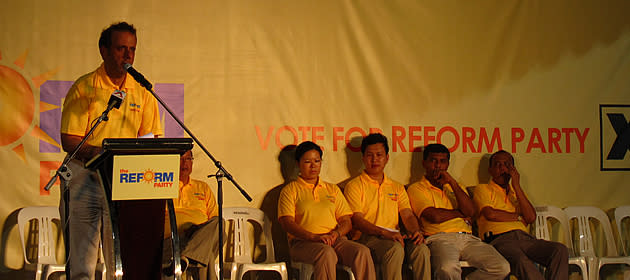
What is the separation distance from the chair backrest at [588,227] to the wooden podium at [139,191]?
Result: 161 inches

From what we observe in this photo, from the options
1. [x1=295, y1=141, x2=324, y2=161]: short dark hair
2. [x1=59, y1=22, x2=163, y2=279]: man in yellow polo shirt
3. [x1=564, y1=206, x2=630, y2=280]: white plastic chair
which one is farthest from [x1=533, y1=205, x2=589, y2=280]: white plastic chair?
[x1=59, y1=22, x2=163, y2=279]: man in yellow polo shirt

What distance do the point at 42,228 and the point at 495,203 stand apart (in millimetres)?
3733

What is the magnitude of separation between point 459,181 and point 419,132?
593 mm

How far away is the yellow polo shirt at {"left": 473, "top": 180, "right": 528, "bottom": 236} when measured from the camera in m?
4.96

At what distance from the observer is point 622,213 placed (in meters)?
5.45

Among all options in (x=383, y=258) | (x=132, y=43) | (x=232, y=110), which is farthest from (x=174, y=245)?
(x=232, y=110)

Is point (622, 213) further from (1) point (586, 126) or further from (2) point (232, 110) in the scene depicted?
(2) point (232, 110)

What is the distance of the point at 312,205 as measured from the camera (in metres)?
4.68

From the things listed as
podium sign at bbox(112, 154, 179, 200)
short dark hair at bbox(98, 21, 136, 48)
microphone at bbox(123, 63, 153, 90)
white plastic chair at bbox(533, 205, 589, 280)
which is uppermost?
short dark hair at bbox(98, 21, 136, 48)

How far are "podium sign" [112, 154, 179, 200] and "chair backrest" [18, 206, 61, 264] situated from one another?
2.37 metres

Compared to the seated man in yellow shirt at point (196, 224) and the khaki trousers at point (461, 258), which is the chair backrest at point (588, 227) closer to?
the khaki trousers at point (461, 258)

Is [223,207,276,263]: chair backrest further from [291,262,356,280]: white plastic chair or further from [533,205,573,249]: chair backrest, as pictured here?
[533,205,573,249]: chair backrest

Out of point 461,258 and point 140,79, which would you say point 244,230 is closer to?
point 461,258

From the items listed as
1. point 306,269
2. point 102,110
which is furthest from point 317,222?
point 102,110
